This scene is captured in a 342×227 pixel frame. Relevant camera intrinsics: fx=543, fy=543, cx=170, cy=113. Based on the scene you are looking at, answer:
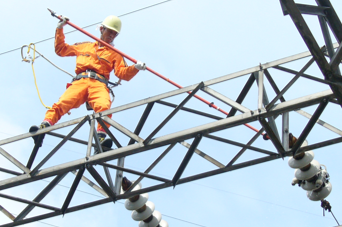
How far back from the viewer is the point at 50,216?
283 inches

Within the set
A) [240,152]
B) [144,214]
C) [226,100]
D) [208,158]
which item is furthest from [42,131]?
[240,152]

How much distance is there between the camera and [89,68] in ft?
27.0

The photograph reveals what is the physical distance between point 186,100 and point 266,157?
120cm

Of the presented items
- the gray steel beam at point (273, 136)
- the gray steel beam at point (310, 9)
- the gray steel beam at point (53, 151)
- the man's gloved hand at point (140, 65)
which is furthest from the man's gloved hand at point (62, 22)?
the gray steel beam at point (310, 9)

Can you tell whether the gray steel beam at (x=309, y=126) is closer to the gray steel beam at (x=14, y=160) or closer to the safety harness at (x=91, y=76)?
the safety harness at (x=91, y=76)

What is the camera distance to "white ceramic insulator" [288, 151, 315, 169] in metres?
7.06

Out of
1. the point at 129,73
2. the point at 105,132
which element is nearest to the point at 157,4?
the point at 129,73

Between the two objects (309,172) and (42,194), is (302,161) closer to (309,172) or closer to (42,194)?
(309,172)

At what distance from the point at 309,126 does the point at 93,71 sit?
3.46 m

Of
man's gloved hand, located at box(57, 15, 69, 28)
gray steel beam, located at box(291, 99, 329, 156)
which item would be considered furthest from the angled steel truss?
man's gloved hand, located at box(57, 15, 69, 28)

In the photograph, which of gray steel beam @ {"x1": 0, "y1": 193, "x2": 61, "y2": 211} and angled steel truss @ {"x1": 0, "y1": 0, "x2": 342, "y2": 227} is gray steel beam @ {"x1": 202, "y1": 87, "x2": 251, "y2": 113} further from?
gray steel beam @ {"x1": 0, "y1": 193, "x2": 61, "y2": 211}

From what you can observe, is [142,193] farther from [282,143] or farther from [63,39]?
[63,39]

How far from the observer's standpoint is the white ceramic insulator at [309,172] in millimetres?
7305

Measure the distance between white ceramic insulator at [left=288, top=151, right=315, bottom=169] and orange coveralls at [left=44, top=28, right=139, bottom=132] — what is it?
8.21 feet
